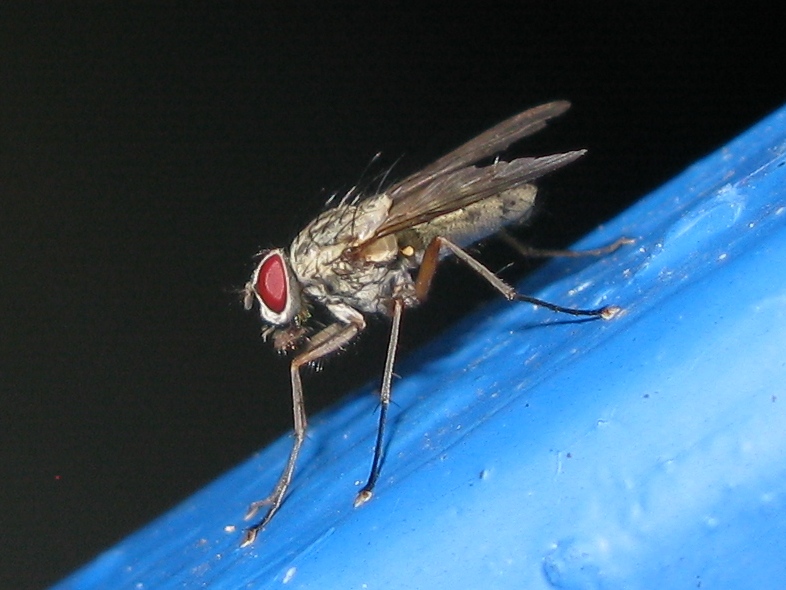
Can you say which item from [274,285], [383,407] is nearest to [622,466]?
[383,407]

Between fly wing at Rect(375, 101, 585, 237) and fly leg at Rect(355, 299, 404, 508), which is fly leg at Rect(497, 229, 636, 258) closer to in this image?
fly wing at Rect(375, 101, 585, 237)

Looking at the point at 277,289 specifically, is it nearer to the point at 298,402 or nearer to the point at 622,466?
the point at 298,402

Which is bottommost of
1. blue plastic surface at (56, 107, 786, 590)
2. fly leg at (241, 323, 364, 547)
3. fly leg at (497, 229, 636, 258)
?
fly leg at (497, 229, 636, 258)

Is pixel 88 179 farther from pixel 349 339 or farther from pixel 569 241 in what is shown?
pixel 349 339

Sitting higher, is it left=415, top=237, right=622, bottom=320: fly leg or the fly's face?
the fly's face

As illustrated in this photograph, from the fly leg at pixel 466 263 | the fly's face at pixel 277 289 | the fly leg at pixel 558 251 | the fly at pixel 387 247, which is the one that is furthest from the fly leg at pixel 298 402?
the fly leg at pixel 558 251

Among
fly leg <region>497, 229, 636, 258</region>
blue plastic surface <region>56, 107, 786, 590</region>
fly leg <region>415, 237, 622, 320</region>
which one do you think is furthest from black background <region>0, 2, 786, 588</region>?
blue plastic surface <region>56, 107, 786, 590</region>

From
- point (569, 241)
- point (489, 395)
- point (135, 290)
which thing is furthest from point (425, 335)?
point (489, 395)
